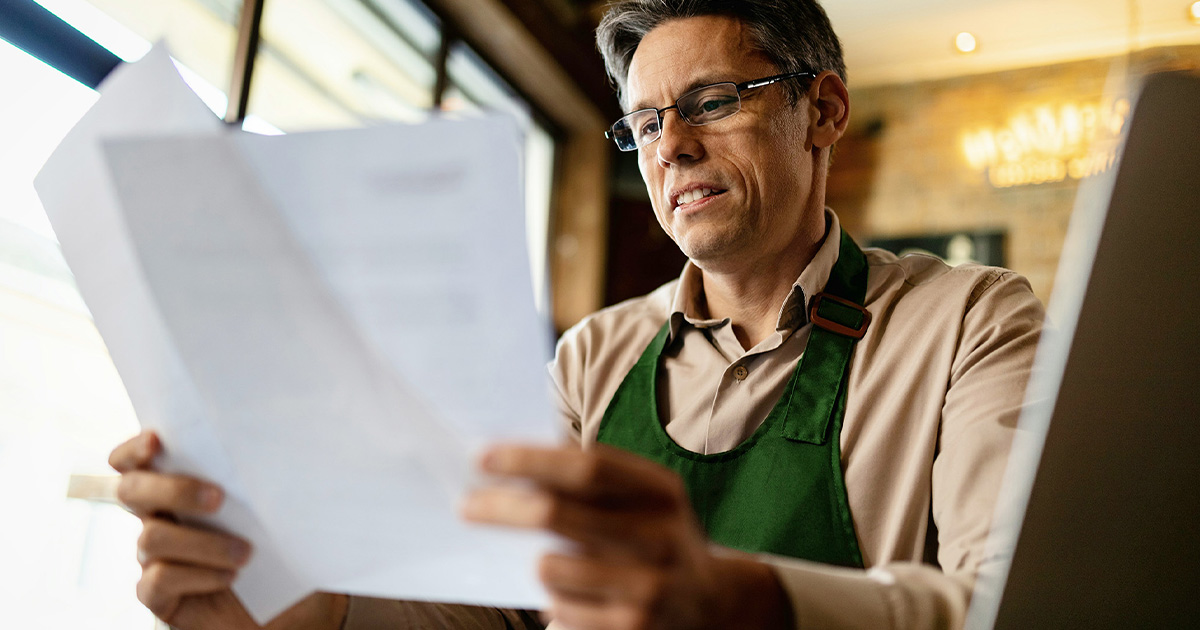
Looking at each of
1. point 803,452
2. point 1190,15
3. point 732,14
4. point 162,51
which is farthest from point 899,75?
point 162,51

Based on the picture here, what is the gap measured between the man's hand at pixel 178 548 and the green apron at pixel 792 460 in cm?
55

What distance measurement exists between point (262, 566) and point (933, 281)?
0.91 metres

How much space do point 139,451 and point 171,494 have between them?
0.06m

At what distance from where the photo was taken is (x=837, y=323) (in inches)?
42.4

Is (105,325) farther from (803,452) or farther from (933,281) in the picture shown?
(933,281)

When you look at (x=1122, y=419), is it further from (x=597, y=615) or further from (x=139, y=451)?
(x=139, y=451)

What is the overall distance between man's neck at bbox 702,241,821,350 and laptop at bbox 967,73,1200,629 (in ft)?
2.52

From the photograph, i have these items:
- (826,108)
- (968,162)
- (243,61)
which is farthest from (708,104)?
(968,162)

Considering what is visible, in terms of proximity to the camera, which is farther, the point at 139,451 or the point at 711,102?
the point at 711,102

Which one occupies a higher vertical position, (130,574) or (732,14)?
(732,14)

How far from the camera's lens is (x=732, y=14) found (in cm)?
126

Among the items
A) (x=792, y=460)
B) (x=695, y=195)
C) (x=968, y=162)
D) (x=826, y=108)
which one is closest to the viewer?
(x=792, y=460)

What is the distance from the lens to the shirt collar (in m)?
1.11

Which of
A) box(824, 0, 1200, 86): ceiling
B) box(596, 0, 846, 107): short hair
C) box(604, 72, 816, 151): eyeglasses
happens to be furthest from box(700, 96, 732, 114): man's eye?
box(824, 0, 1200, 86): ceiling
